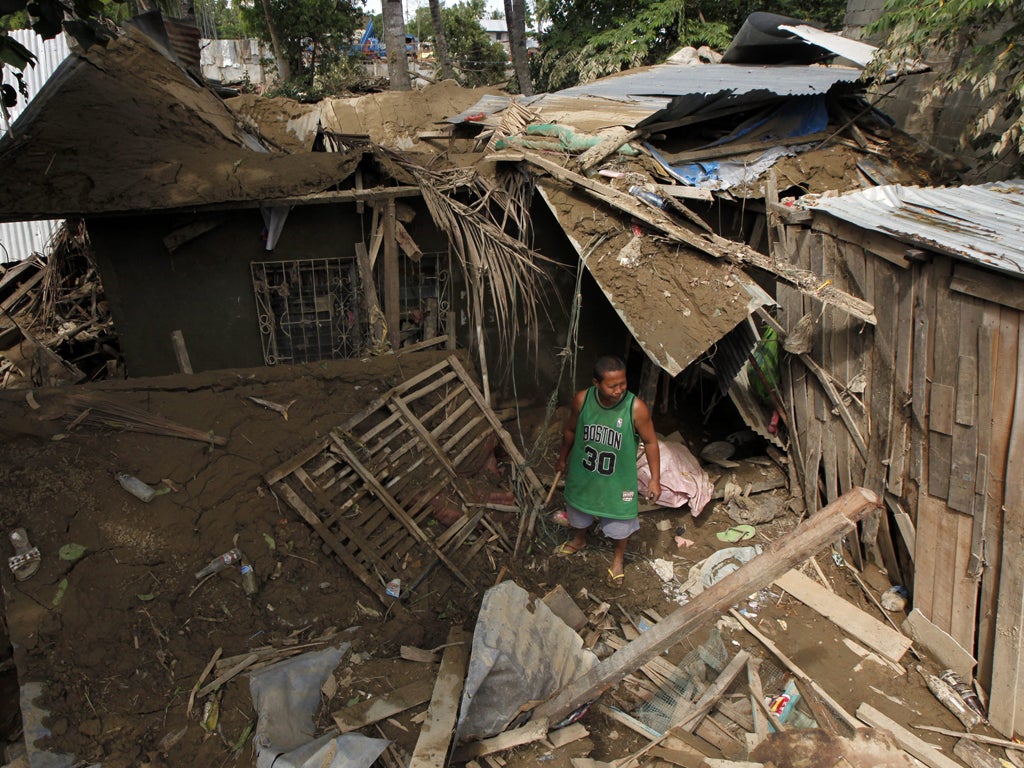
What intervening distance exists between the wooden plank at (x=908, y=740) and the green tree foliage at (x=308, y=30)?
63.9 feet

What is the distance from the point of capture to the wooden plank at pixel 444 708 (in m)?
3.31

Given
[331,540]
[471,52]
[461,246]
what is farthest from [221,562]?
[471,52]

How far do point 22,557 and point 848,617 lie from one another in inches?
213

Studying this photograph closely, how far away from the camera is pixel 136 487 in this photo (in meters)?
4.46

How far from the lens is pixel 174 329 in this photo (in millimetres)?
6105

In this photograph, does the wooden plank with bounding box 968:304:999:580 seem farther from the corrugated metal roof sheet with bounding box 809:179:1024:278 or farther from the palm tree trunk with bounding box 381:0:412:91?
the palm tree trunk with bounding box 381:0:412:91

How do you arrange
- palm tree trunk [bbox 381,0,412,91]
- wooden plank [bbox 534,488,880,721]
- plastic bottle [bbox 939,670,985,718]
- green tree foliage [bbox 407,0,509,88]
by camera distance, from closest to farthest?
wooden plank [bbox 534,488,880,721], plastic bottle [bbox 939,670,985,718], palm tree trunk [bbox 381,0,412,91], green tree foliage [bbox 407,0,509,88]

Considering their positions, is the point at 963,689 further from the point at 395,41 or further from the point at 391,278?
the point at 395,41

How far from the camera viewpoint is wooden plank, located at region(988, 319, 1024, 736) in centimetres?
386

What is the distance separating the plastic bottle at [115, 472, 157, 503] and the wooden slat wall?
16.0 ft

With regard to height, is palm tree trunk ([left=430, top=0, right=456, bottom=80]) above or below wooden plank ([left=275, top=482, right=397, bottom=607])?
above

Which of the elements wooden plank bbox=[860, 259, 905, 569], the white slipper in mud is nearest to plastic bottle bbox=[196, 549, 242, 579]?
the white slipper in mud

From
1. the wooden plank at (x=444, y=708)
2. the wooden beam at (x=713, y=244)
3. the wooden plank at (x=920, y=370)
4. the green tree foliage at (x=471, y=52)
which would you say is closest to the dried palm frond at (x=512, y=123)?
the wooden beam at (x=713, y=244)

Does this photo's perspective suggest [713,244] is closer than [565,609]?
No
